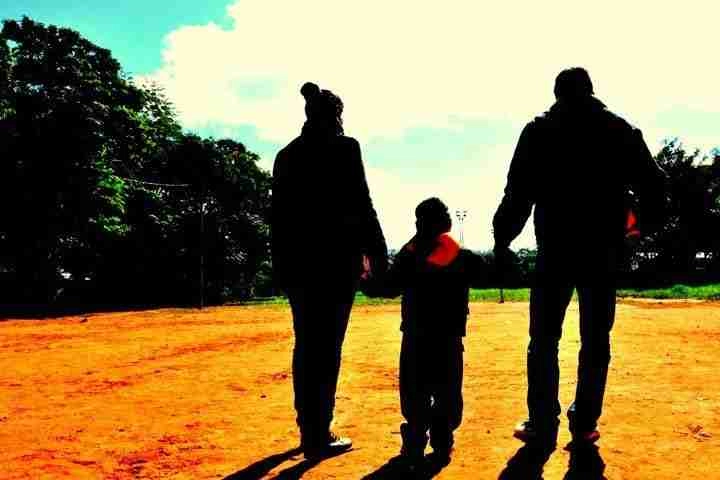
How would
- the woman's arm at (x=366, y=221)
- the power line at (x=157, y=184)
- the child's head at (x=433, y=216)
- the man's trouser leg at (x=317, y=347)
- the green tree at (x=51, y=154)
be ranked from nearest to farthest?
the child's head at (x=433, y=216), the man's trouser leg at (x=317, y=347), the woman's arm at (x=366, y=221), the green tree at (x=51, y=154), the power line at (x=157, y=184)

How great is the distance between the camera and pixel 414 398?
10.5 ft

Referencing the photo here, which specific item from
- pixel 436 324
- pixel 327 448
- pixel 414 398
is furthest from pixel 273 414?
pixel 436 324

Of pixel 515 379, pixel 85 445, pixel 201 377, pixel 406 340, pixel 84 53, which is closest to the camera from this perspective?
pixel 406 340

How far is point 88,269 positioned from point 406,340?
1229 inches

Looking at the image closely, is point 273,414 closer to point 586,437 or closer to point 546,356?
point 546,356

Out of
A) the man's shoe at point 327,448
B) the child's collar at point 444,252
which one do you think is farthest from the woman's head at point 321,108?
the man's shoe at point 327,448

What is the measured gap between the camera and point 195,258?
106 ft

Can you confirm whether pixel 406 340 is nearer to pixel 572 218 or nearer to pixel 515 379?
pixel 572 218

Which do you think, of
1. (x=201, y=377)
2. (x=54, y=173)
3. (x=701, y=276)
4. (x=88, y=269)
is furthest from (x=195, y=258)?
(x=701, y=276)

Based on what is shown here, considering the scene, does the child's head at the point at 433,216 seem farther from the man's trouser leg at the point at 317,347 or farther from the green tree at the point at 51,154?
the green tree at the point at 51,154

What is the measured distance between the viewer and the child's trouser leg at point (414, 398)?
3.10 m

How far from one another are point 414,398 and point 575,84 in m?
2.13

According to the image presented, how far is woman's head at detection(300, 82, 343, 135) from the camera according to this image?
346 centimetres

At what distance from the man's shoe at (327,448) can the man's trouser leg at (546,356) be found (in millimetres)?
1197
